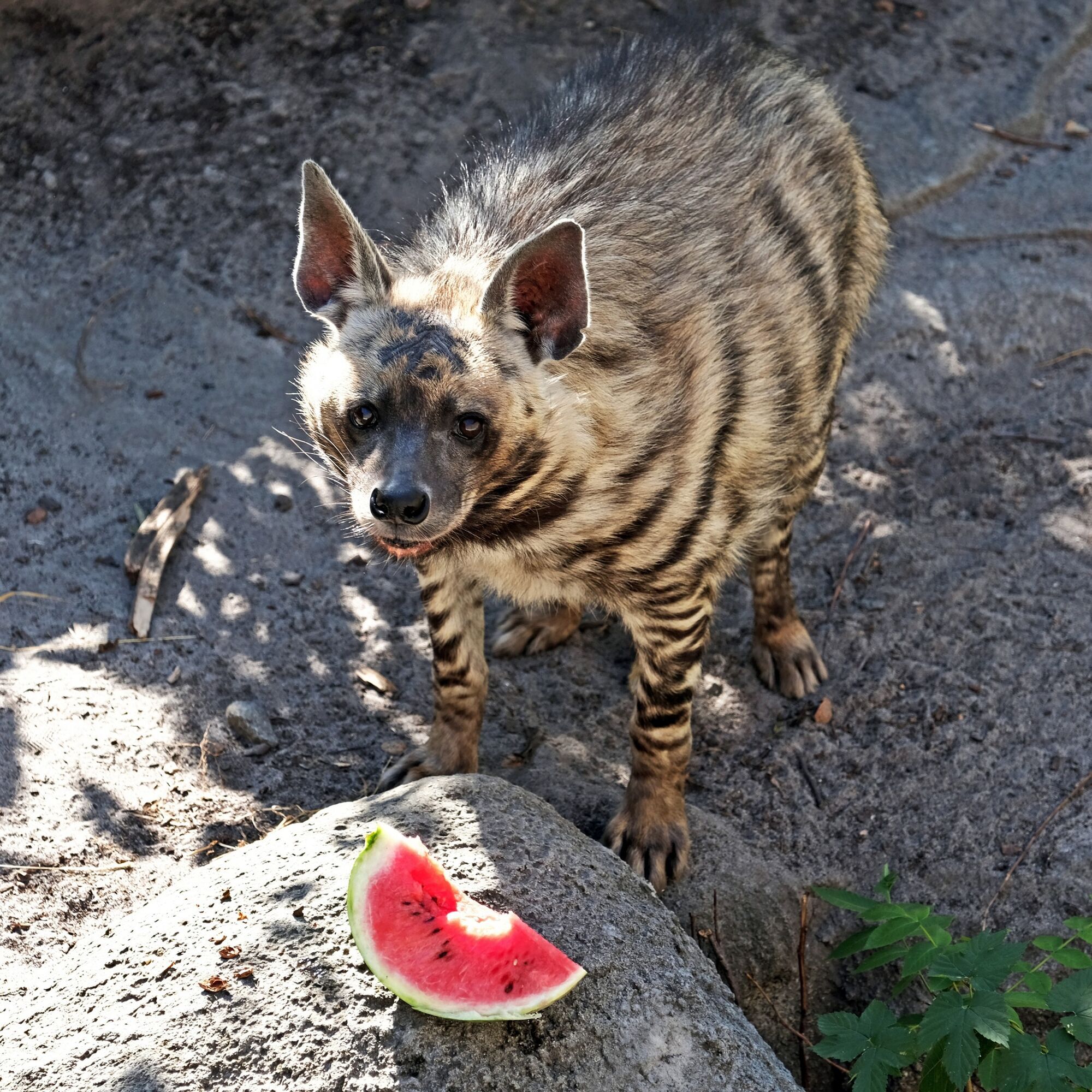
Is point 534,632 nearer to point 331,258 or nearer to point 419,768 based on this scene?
point 419,768

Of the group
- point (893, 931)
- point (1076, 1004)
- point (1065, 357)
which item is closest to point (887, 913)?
point (893, 931)

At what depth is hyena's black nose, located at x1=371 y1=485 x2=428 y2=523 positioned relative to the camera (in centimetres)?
315

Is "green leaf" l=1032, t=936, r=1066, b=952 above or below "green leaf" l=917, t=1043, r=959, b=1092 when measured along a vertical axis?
above

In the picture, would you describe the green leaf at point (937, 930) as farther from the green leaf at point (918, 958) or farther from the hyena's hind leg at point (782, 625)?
the hyena's hind leg at point (782, 625)

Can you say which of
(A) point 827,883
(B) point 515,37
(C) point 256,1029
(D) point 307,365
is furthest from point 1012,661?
(B) point 515,37

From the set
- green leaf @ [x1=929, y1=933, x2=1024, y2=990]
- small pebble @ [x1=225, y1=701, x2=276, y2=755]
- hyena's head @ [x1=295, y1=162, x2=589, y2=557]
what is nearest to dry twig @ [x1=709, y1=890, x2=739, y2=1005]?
green leaf @ [x1=929, y1=933, x2=1024, y2=990]

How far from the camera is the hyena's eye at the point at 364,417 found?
3320 mm

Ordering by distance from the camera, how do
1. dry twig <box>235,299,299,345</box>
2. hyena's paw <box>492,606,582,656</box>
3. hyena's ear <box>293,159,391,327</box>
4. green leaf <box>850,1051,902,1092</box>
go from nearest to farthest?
green leaf <box>850,1051,902,1092</box> → hyena's ear <box>293,159,391,327</box> → hyena's paw <box>492,606,582,656</box> → dry twig <box>235,299,299,345</box>

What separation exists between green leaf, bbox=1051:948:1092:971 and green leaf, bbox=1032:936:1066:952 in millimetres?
19

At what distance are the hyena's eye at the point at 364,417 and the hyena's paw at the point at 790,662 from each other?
7.67 feet

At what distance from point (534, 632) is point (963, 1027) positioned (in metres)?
2.63

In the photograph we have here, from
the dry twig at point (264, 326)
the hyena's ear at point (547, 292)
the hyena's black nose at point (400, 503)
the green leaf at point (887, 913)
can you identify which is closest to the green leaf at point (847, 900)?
the green leaf at point (887, 913)

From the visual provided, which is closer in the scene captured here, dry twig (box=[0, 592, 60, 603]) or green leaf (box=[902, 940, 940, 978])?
green leaf (box=[902, 940, 940, 978])

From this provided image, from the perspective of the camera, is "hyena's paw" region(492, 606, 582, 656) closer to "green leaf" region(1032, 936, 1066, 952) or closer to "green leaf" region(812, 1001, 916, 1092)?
"green leaf" region(812, 1001, 916, 1092)
